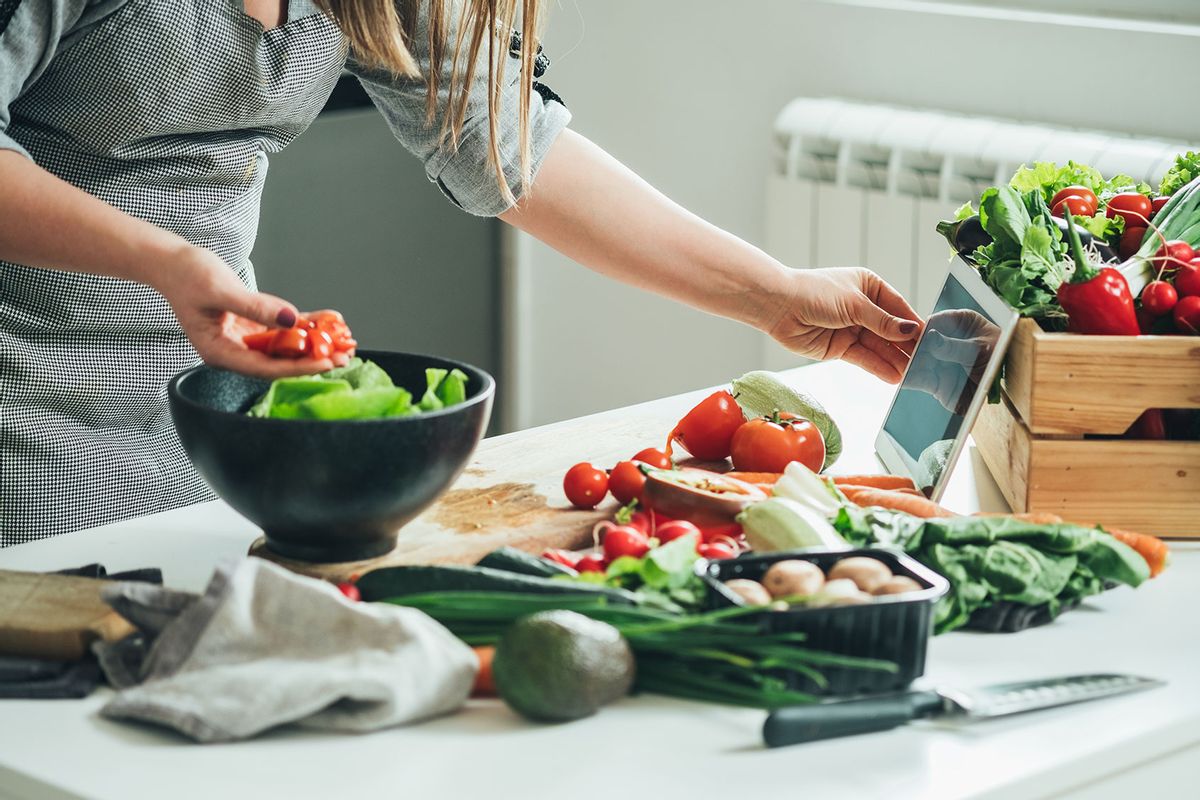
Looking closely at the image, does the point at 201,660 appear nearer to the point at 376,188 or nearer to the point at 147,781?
the point at 147,781

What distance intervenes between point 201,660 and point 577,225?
824 millimetres

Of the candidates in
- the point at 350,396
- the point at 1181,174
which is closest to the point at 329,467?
the point at 350,396

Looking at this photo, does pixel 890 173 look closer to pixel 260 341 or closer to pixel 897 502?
pixel 897 502

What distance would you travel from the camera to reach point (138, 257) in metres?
1.15

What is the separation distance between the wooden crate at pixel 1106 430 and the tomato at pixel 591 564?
1.32ft

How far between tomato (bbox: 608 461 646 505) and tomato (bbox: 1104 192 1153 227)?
0.53 m

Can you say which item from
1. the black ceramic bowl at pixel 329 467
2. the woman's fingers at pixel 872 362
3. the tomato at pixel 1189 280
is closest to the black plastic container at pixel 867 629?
the black ceramic bowl at pixel 329 467

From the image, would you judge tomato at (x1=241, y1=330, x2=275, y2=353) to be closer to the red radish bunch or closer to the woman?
the woman

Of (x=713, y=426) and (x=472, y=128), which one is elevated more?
(x=472, y=128)

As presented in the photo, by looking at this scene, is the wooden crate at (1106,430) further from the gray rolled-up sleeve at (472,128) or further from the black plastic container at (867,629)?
the gray rolled-up sleeve at (472,128)

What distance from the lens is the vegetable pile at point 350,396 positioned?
105cm

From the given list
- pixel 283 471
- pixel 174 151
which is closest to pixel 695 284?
pixel 174 151

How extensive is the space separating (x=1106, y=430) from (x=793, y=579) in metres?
0.42

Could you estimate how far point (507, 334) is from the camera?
3.59 meters
